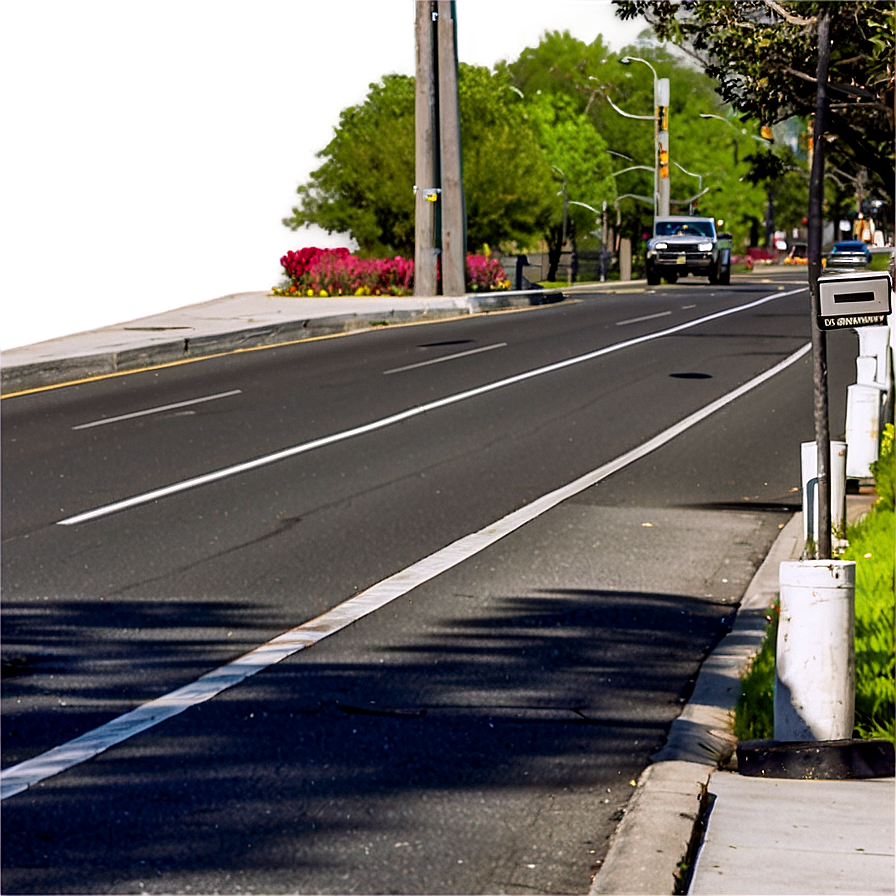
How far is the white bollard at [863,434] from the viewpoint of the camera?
38.0 ft

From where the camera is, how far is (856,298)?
227 inches

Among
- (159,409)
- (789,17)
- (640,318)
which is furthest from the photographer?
(640,318)

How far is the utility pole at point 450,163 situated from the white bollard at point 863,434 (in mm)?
25430

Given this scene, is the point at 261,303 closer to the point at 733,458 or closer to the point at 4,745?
the point at 733,458

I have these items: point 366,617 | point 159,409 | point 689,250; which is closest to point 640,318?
point 159,409

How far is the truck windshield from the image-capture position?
159 feet

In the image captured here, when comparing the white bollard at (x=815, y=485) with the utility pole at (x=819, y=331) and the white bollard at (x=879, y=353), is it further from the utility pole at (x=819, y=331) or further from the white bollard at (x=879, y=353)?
the white bollard at (x=879, y=353)

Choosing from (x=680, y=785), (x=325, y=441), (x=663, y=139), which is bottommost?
(x=680, y=785)

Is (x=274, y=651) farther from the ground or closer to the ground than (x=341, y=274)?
closer to the ground

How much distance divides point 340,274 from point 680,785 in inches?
1332

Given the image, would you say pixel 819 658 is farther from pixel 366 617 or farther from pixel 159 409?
pixel 159 409

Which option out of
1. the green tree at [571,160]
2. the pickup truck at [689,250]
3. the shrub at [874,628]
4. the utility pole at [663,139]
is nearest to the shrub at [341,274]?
the pickup truck at [689,250]

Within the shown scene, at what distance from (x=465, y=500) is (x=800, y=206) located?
435ft

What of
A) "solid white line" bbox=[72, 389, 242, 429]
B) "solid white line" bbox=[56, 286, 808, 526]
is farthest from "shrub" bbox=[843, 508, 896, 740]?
"solid white line" bbox=[72, 389, 242, 429]
